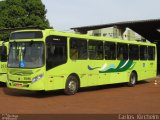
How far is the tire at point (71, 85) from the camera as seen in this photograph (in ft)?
57.9

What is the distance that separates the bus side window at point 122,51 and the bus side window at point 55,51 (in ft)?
17.7

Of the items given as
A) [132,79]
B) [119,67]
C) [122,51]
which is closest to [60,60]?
[119,67]

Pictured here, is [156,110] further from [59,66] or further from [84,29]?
[84,29]

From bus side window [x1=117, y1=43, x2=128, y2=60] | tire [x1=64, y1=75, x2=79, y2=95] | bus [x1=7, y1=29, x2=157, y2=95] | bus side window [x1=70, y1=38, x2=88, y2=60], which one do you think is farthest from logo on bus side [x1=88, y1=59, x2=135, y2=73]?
tire [x1=64, y1=75, x2=79, y2=95]

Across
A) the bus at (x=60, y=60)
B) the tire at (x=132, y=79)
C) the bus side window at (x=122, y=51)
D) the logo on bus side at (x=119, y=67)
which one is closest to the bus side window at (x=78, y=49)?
the bus at (x=60, y=60)

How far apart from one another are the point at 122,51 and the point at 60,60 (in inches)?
249

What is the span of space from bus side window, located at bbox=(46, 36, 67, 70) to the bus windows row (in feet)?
1.94

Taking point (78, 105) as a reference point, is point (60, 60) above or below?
above

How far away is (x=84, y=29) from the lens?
1641 inches

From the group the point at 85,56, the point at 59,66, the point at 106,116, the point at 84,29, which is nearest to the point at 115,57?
the point at 85,56

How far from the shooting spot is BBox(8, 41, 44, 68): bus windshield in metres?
16.2

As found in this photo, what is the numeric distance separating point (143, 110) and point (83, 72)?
6.06 meters

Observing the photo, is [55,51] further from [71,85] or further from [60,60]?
[71,85]

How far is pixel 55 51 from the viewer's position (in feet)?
55.0
